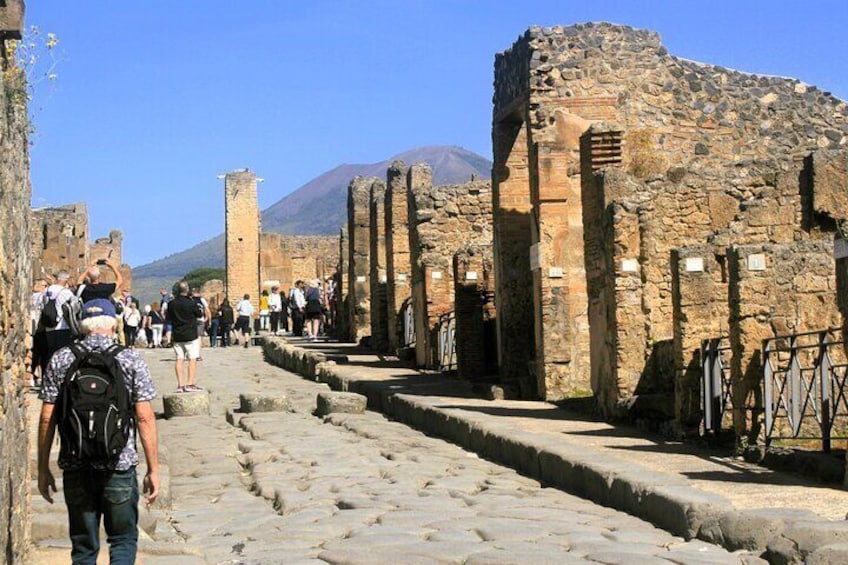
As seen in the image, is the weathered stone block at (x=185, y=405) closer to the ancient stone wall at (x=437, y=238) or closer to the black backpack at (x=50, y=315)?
the black backpack at (x=50, y=315)

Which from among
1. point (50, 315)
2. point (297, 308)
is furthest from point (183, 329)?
point (297, 308)

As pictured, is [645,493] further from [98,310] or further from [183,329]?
[183,329]

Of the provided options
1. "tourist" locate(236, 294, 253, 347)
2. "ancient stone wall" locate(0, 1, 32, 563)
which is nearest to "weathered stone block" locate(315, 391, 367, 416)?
"ancient stone wall" locate(0, 1, 32, 563)

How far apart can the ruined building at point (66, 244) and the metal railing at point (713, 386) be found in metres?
10.9

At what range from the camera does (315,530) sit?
8844 mm

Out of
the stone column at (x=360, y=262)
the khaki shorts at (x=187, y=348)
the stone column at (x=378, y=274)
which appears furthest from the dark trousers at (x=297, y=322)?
the khaki shorts at (x=187, y=348)

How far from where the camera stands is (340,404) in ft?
56.7

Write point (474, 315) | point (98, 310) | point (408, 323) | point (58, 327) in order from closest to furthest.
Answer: point (98, 310) → point (58, 327) → point (474, 315) → point (408, 323)

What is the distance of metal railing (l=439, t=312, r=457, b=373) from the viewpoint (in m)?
22.4

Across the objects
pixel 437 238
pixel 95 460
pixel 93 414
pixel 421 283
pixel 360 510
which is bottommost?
pixel 360 510

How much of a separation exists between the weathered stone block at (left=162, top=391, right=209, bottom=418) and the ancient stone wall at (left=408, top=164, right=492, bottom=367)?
6.43 meters

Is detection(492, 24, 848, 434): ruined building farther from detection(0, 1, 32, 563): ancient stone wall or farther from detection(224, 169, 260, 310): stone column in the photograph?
detection(224, 169, 260, 310): stone column

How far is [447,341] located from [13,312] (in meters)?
16.4

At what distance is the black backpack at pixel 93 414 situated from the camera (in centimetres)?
633
